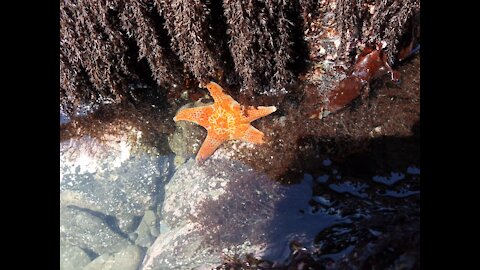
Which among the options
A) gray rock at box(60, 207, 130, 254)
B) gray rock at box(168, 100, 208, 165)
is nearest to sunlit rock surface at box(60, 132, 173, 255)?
gray rock at box(60, 207, 130, 254)

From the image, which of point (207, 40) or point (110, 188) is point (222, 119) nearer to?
point (207, 40)

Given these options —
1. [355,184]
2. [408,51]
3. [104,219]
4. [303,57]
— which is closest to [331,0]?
[303,57]

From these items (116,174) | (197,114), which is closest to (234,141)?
(197,114)

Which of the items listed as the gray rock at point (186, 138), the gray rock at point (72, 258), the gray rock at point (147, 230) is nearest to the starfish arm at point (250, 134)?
the gray rock at point (186, 138)

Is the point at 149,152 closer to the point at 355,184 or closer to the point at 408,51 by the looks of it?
the point at 355,184

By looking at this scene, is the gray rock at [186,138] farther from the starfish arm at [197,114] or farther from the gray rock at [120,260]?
the gray rock at [120,260]
